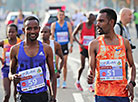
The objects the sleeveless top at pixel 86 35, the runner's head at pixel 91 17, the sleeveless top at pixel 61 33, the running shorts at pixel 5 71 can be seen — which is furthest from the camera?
the sleeveless top at pixel 61 33

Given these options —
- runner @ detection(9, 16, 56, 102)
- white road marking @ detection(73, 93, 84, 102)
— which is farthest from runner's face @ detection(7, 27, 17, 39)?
runner @ detection(9, 16, 56, 102)

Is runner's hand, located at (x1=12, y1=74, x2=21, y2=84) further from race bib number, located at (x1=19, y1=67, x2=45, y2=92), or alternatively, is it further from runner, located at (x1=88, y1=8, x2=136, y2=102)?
runner, located at (x1=88, y1=8, x2=136, y2=102)

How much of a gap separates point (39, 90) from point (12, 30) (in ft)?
8.48

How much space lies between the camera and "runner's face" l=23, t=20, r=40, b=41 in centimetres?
517

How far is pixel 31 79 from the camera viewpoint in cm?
528

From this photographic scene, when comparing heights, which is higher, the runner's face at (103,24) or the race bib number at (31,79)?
the runner's face at (103,24)

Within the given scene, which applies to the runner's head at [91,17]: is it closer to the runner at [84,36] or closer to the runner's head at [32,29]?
the runner at [84,36]

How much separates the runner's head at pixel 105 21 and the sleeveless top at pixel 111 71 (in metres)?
0.15

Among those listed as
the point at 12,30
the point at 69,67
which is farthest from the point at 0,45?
the point at 69,67

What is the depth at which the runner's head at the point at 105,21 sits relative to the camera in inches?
206

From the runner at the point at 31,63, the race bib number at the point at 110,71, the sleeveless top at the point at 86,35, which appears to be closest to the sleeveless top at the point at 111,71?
the race bib number at the point at 110,71

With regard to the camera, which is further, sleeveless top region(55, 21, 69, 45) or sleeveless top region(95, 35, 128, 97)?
sleeveless top region(55, 21, 69, 45)

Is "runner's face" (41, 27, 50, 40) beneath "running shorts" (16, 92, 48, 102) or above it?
above

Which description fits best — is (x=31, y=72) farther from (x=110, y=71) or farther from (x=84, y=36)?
(x=84, y=36)
